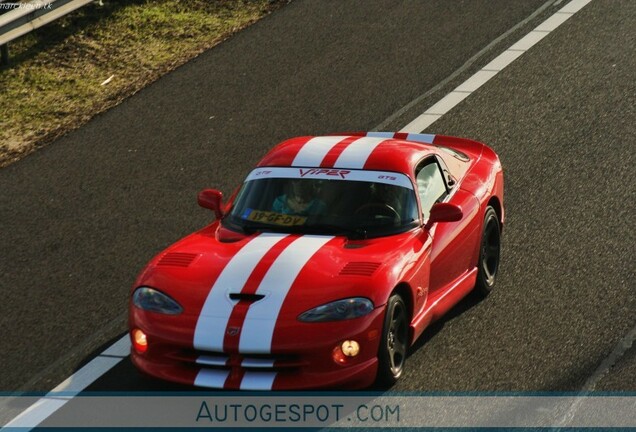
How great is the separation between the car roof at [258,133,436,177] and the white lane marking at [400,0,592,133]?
336 cm

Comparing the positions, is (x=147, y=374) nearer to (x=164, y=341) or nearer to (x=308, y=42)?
(x=164, y=341)

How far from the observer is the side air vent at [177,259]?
901 cm

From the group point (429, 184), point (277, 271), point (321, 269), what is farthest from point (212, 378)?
point (429, 184)

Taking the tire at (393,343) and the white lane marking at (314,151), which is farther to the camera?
the white lane marking at (314,151)

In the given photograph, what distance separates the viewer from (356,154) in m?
10.1

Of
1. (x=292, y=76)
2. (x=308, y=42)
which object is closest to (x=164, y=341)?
(x=292, y=76)

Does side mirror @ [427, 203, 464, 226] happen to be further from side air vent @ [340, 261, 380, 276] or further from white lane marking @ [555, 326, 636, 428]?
white lane marking @ [555, 326, 636, 428]

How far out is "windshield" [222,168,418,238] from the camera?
9445 mm

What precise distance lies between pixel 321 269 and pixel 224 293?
0.63m

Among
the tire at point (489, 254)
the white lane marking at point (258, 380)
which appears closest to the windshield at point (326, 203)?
the tire at point (489, 254)

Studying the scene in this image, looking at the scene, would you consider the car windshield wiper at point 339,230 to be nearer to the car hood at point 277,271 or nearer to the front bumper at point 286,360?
the car hood at point 277,271

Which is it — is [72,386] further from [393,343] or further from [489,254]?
[489,254]
